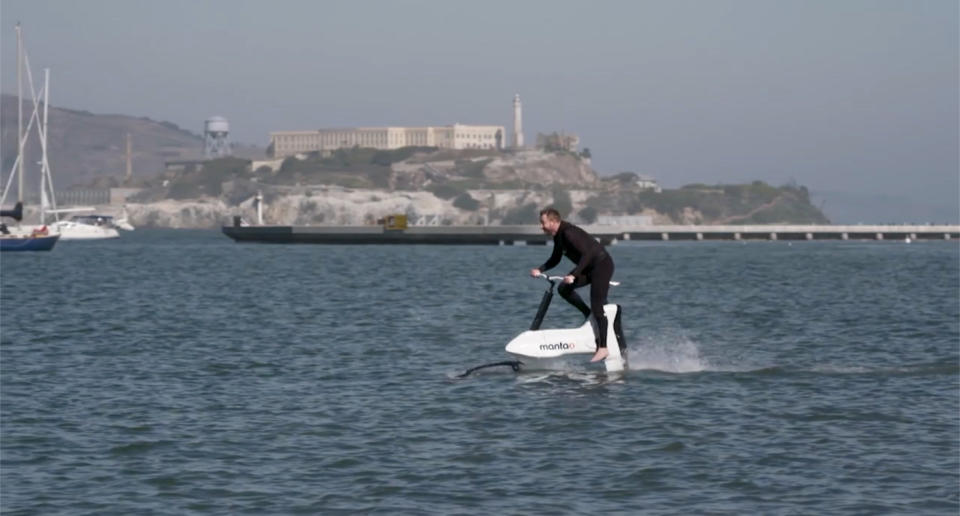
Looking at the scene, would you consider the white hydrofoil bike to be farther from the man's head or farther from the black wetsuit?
the man's head

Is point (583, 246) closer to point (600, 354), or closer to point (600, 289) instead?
point (600, 289)

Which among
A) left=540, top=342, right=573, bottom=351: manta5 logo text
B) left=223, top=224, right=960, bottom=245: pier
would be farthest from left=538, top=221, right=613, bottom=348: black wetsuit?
left=223, top=224, right=960, bottom=245: pier

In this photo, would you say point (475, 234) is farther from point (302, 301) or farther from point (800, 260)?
point (302, 301)

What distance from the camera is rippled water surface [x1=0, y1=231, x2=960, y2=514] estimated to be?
1370cm

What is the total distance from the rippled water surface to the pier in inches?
3766

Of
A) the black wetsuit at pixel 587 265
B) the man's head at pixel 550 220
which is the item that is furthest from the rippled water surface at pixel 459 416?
the man's head at pixel 550 220

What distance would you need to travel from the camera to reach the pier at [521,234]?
135 m

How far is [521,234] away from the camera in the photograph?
5172 inches

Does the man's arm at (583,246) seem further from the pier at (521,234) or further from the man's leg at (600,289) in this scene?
the pier at (521,234)

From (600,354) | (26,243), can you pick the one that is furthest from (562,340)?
(26,243)

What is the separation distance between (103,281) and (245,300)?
16.3m

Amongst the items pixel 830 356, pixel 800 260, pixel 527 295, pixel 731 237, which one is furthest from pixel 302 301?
pixel 731 237

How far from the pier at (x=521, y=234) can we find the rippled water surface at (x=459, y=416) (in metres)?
95.7

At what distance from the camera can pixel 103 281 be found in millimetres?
59188
